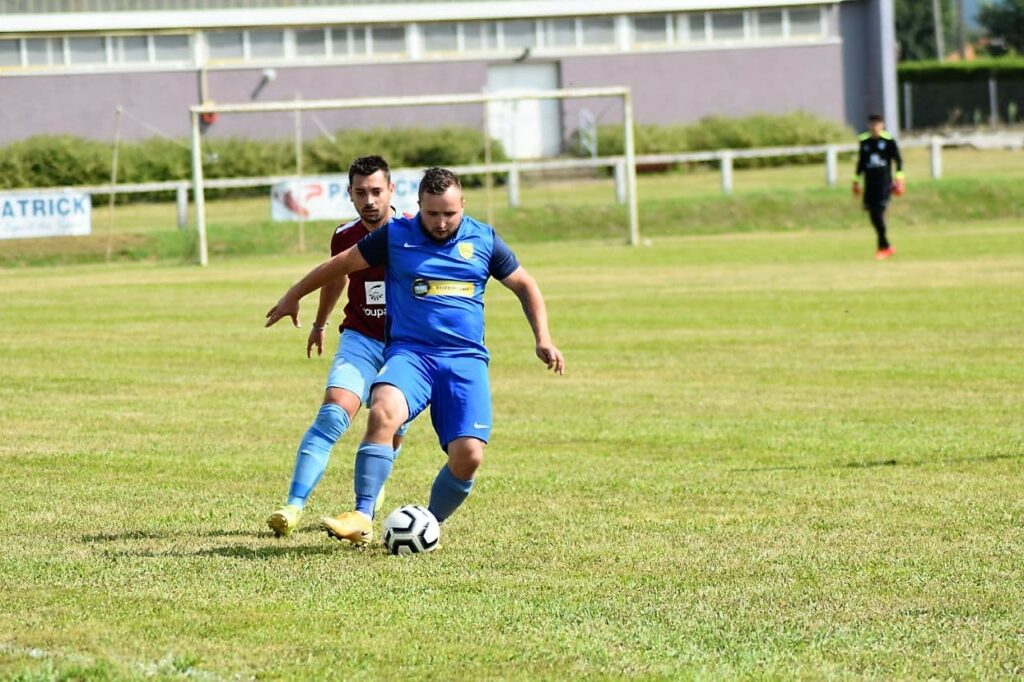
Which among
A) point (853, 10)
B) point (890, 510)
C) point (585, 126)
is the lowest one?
point (890, 510)

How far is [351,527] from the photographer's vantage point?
8.05m

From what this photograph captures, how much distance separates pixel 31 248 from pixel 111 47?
Answer: 18.5 meters

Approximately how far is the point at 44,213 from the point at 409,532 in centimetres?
2499

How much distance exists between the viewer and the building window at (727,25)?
55562mm

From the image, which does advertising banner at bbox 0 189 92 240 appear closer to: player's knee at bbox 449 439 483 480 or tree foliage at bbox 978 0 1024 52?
player's knee at bbox 449 439 483 480

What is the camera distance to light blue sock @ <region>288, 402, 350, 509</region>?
336 inches

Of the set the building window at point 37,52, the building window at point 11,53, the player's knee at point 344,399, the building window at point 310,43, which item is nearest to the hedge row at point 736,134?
the building window at point 310,43

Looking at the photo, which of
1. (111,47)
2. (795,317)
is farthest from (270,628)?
(111,47)

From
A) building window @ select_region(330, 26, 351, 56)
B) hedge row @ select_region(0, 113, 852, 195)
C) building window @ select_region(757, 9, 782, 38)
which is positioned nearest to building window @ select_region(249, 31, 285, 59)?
building window @ select_region(330, 26, 351, 56)

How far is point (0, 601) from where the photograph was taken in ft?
23.1

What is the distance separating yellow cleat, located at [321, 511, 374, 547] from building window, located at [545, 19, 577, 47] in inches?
1864

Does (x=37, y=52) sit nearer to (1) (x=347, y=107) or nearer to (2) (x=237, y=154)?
(2) (x=237, y=154)

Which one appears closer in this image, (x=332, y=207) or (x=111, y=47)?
(x=332, y=207)

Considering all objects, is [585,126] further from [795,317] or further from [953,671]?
[953,671]
